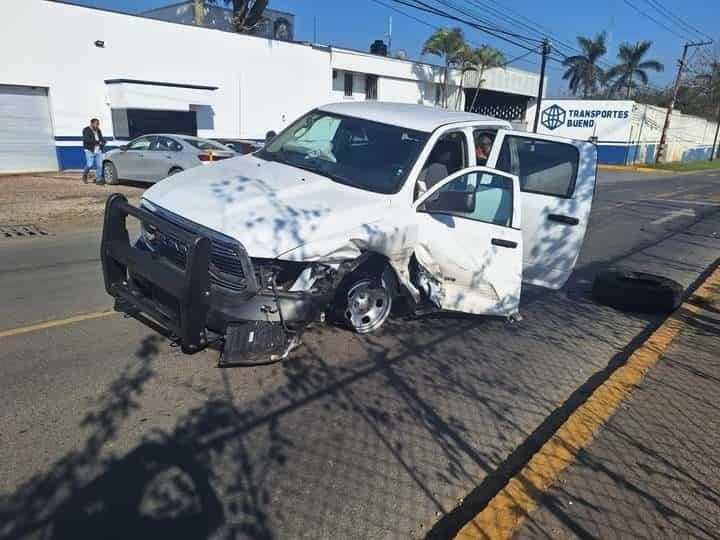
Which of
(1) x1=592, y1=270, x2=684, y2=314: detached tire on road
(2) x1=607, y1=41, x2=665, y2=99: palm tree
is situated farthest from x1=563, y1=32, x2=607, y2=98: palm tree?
(1) x1=592, y1=270, x2=684, y2=314: detached tire on road

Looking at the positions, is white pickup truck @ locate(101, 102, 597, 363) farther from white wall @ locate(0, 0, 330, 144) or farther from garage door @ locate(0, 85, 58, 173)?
white wall @ locate(0, 0, 330, 144)

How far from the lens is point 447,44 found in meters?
34.8

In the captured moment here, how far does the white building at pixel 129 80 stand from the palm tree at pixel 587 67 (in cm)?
4518

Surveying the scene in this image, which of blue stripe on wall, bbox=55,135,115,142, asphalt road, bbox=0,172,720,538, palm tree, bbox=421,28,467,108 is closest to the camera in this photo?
asphalt road, bbox=0,172,720,538

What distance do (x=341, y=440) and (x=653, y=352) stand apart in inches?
127

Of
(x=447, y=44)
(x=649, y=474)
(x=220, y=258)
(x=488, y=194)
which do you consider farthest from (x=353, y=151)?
(x=447, y=44)

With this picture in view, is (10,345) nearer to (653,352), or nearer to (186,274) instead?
(186,274)

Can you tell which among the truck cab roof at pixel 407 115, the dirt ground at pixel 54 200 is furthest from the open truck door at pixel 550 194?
the dirt ground at pixel 54 200

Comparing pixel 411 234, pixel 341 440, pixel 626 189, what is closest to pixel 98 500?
pixel 341 440

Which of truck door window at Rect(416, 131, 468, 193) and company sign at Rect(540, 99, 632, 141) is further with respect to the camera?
company sign at Rect(540, 99, 632, 141)

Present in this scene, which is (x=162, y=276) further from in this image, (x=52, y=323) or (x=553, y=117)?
(x=553, y=117)

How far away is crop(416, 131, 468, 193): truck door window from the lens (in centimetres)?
521

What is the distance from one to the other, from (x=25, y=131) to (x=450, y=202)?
715 inches

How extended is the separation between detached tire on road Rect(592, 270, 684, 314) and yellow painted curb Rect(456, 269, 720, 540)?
1.04 meters
